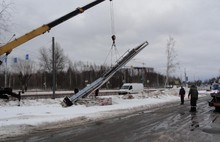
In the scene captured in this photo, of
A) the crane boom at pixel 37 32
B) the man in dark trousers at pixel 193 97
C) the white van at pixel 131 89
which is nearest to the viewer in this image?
the crane boom at pixel 37 32

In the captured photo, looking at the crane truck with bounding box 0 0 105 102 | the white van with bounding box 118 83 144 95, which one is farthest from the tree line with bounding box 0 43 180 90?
Result: the crane truck with bounding box 0 0 105 102

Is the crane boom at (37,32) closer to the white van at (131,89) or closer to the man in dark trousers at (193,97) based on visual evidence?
the man in dark trousers at (193,97)

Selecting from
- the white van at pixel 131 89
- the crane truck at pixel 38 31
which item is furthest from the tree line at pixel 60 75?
the crane truck at pixel 38 31

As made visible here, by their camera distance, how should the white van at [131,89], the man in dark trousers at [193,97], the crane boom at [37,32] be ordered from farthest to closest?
the white van at [131,89], the man in dark trousers at [193,97], the crane boom at [37,32]

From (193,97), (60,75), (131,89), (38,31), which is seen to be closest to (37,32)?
(38,31)

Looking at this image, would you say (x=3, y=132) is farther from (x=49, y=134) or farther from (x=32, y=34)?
(x=32, y=34)

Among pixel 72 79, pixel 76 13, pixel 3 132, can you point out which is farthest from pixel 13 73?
pixel 3 132

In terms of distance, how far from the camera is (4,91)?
2841 cm

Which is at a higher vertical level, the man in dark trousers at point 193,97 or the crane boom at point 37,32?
the crane boom at point 37,32

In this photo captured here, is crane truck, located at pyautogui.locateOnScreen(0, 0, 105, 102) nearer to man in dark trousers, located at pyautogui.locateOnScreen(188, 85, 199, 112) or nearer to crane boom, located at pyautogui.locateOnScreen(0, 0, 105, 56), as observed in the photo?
crane boom, located at pyautogui.locateOnScreen(0, 0, 105, 56)

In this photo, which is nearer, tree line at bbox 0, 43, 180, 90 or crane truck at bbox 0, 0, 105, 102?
crane truck at bbox 0, 0, 105, 102

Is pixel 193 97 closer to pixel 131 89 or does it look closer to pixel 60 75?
pixel 131 89

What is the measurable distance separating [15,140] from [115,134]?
3.83 meters

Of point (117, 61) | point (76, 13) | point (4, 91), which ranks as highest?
point (76, 13)
